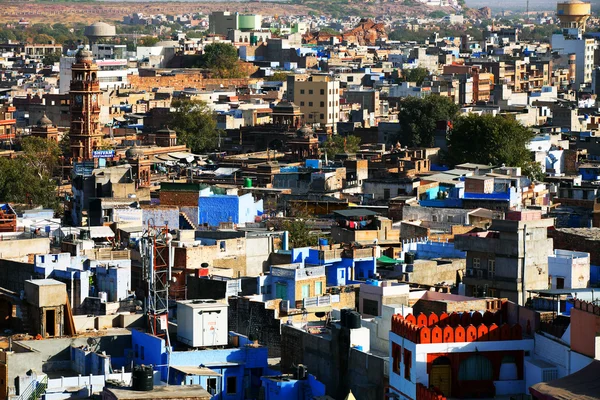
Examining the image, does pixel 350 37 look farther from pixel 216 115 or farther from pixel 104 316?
pixel 104 316

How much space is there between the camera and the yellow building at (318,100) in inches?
2867

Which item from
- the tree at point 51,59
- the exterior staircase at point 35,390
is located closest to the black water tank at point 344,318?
the exterior staircase at point 35,390

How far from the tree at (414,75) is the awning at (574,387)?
241 feet

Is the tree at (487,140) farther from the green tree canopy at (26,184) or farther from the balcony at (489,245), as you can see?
the balcony at (489,245)

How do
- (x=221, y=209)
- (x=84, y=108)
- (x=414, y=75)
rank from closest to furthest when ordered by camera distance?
(x=221, y=209)
(x=84, y=108)
(x=414, y=75)

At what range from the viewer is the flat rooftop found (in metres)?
18.5

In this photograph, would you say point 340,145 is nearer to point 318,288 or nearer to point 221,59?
point 318,288

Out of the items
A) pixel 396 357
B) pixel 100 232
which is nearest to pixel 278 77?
pixel 100 232

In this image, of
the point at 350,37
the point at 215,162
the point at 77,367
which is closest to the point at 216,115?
the point at 215,162

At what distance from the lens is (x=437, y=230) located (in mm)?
35094

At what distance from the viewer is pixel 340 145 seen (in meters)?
59.2

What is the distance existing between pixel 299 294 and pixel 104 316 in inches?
148

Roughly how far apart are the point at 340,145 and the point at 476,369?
3902 centimetres

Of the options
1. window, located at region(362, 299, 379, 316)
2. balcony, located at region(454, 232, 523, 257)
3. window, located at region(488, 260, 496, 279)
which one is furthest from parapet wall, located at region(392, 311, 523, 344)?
window, located at region(488, 260, 496, 279)
